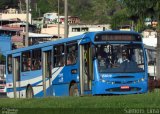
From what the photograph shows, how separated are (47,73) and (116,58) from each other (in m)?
5.25

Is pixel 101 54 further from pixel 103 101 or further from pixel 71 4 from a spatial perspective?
pixel 71 4

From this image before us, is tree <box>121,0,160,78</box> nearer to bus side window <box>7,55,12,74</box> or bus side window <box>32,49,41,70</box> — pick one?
bus side window <box>32,49,41,70</box>

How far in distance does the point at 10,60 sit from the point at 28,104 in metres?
13.9

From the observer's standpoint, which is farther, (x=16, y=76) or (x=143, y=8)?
(x=143, y=8)

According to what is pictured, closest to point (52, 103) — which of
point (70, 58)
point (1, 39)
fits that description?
point (70, 58)

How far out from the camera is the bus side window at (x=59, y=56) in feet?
73.8

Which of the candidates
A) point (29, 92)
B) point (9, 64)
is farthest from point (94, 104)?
point (9, 64)

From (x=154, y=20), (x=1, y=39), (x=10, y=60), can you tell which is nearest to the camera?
(x=10, y=60)

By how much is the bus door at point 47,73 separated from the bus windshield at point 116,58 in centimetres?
437

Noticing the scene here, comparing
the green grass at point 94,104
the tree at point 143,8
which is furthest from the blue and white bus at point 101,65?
the tree at point 143,8

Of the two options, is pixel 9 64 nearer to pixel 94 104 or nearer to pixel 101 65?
pixel 101 65

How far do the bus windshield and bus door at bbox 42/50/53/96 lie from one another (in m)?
4.37

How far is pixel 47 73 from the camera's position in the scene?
24.3 metres

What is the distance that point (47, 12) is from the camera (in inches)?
6029
